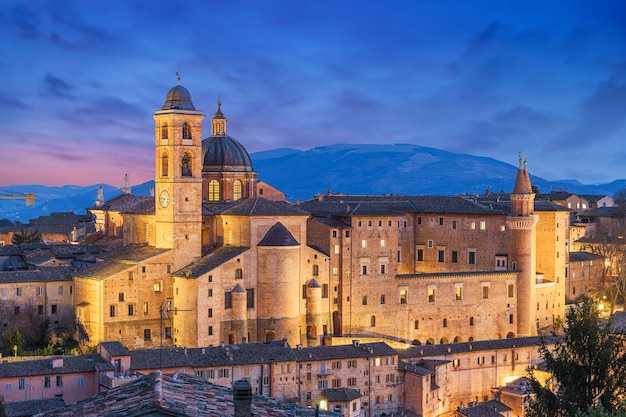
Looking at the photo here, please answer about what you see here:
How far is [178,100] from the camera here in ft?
163

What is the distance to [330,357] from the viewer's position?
42719mm

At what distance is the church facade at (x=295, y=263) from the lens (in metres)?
46.4

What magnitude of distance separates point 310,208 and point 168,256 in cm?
1305

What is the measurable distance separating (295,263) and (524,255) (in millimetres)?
16221

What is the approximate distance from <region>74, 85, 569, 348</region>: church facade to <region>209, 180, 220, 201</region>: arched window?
7 cm

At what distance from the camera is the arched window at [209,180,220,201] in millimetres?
57094

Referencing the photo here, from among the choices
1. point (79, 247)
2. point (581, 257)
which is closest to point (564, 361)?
point (79, 247)

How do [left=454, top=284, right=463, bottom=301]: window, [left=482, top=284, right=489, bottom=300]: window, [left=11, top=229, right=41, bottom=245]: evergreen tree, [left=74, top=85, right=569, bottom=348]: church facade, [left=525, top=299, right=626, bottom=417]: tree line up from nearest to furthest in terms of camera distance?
[left=525, top=299, right=626, bottom=417]: tree
[left=74, top=85, right=569, bottom=348]: church facade
[left=454, top=284, right=463, bottom=301]: window
[left=482, top=284, right=489, bottom=300]: window
[left=11, top=229, right=41, bottom=245]: evergreen tree

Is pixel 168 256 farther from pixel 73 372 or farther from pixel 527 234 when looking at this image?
pixel 527 234

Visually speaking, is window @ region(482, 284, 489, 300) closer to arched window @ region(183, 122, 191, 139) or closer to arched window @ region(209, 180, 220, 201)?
arched window @ region(209, 180, 220, 201)

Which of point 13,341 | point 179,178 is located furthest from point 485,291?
point 13,341

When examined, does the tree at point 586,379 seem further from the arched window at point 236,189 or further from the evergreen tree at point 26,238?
the evergreen tree at point 26,238

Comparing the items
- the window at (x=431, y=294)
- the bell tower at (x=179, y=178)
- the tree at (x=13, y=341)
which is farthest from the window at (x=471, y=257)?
the tree at (x=13, y=341)

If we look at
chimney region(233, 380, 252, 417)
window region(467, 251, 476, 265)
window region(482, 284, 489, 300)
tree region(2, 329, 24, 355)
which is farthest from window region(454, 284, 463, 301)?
chimney region(233, 380, 252, 417)
